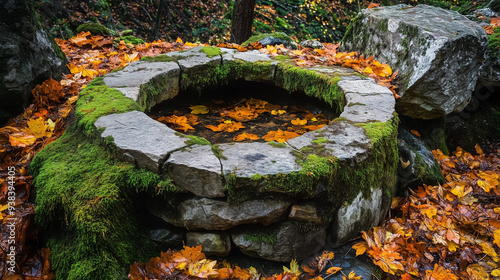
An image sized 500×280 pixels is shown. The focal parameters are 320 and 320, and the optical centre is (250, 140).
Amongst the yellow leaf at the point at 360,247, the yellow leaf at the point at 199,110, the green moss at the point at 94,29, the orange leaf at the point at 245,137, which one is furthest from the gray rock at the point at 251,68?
the green moss at the point at 94,29

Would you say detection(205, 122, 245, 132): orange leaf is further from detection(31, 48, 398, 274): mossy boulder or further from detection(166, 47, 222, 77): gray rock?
detection(31, 48, 398, 274): mossy boulder

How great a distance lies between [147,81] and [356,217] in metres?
2.20

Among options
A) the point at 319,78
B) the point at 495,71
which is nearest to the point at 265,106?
the point at 319,78

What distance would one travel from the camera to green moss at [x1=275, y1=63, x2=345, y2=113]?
3.26 meters

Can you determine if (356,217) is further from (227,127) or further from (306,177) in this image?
(227,127)

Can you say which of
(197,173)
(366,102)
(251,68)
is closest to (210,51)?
(251,68)

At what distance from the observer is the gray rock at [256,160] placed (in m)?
1.85

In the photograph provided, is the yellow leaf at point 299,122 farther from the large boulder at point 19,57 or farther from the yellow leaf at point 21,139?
the large boulder at point 19,57

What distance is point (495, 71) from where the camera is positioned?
4.20m

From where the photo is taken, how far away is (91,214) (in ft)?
5.79

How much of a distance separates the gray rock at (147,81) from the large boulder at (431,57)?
2.50 m

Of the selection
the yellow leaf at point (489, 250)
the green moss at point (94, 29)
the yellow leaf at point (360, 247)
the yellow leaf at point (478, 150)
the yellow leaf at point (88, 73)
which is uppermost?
the green moss at point (94, 29)

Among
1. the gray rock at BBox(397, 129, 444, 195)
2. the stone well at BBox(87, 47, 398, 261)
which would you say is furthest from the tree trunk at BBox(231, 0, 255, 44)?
the stone well at BBox(87, 47, 398, 261)

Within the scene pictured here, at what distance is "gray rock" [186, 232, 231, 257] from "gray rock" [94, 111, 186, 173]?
0.47 meters
